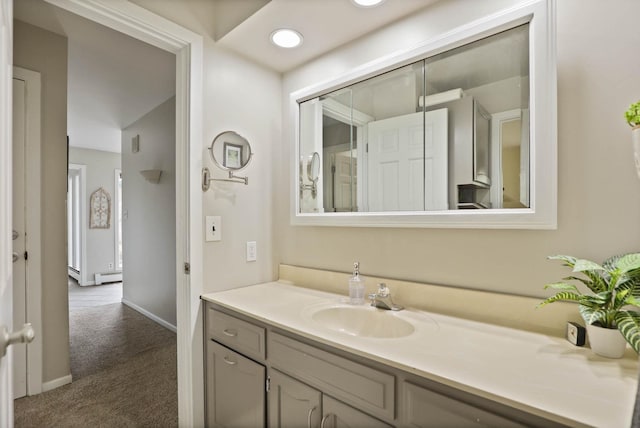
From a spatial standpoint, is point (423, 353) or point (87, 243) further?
point (87, 243)

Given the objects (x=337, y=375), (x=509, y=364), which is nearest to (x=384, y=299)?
(x=337, y=375)

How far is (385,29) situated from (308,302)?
1.34m

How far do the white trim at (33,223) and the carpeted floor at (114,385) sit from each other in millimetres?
221

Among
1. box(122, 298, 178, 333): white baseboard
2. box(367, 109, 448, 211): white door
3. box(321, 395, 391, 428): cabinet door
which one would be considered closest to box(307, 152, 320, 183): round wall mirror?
box(367, 109, 448, 211): white door

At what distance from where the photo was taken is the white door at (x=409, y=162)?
1.35m

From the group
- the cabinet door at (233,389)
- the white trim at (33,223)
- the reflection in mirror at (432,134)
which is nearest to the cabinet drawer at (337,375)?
the cabinet door at (233,389)

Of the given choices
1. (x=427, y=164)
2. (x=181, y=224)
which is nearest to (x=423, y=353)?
(x=427, y=164)

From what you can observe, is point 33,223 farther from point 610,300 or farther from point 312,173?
point 610,300

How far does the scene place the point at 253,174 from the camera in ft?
A: 6.13

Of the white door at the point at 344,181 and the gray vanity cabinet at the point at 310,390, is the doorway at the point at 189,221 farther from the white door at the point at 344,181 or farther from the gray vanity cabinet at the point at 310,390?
the white door at the point at 344,181

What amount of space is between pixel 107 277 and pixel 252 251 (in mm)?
5105

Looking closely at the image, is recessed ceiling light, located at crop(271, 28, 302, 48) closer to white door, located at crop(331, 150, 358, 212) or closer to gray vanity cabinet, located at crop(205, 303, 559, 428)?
white door, located at crop(331, 150, 358, 212)

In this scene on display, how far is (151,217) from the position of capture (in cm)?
358

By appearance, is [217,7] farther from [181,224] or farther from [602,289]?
[602,289]
